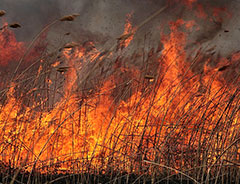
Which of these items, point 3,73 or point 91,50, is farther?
point 3,73

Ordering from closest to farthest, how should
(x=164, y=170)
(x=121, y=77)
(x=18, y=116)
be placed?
(x=164, y=170) → (x=18, y=116) → (x=121, y=77)

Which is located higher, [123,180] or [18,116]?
[18,116]

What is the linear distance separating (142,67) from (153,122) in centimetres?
44

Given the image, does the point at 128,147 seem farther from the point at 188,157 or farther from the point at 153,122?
the point at 188,157

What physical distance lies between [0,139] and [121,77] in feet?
4.00

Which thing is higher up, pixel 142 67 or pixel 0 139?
pixel 142 67

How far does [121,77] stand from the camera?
2.90 meters

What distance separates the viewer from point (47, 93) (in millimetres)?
2486

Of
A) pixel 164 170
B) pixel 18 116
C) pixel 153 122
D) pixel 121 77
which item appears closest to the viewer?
pixel 164 170

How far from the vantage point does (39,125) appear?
2244 millimetres

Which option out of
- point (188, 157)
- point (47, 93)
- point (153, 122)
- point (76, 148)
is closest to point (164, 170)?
point (188, 157)

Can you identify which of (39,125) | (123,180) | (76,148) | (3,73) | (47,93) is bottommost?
(123,180)

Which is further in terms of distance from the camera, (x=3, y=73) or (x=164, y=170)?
(x=3, y=73)

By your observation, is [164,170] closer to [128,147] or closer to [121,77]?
[128,147]
